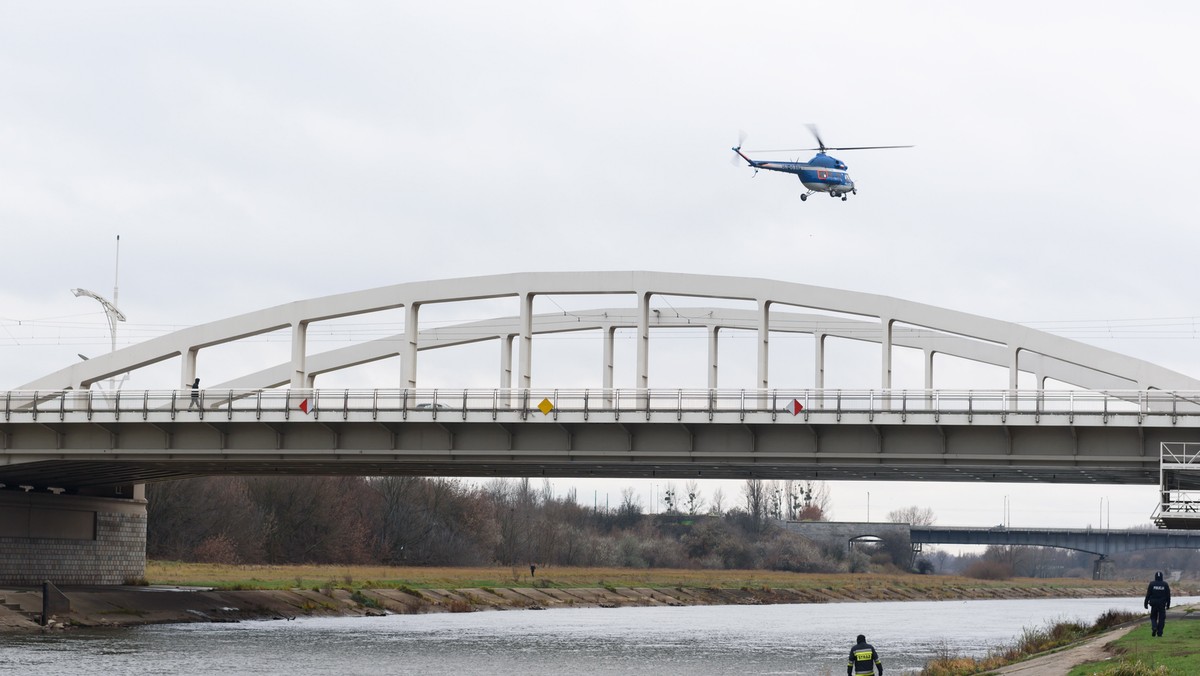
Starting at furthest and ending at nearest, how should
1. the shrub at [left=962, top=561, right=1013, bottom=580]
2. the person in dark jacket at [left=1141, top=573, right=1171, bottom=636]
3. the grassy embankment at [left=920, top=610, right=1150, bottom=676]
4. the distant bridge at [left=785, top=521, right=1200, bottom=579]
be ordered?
the shrub at [left=962, top=561, right=1013, bottom=580] < the distant bridge at [left=785, top=521, right=1200, bottom=579] < the person in dark jacket at [left=1141, top=573, right=1171, bottom=636] < the grassy embankment at [left=920, top=610, right=1150, bottom=676]

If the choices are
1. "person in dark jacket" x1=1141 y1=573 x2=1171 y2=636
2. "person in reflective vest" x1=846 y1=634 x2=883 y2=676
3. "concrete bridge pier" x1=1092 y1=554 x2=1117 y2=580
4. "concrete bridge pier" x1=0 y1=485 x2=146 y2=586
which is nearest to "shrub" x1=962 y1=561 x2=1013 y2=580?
"concrete bridge pier" x1=1092 y1=554 x2=1117 y2=580

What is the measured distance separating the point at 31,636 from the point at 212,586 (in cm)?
2024

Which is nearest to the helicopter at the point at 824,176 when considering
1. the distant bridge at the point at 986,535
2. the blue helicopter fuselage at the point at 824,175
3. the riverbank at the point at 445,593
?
the blue helicopter fuselage at the point at 824,175

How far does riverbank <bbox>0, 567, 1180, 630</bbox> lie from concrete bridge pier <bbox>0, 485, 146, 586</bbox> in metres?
1.94

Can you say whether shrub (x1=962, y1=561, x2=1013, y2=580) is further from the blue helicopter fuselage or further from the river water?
the blue helicopter fuselage

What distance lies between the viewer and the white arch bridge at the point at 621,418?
4453 cm

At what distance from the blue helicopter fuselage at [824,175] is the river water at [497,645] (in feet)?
67.6

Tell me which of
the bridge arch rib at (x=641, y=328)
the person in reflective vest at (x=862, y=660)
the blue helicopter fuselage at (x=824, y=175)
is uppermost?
the blue helicopter fuselage at (x=824, y=175)

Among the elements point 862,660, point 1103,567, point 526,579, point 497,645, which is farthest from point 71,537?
point 1103,567

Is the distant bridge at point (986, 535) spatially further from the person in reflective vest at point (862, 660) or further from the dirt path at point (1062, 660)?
the person in reflective vest at point (862, 660)

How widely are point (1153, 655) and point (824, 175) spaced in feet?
142

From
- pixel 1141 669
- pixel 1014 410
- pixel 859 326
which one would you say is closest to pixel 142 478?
pixel 859 326

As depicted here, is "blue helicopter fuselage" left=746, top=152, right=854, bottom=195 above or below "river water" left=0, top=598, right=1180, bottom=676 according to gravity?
above

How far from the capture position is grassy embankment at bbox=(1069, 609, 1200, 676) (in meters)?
→ 23.3
